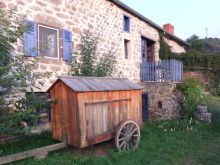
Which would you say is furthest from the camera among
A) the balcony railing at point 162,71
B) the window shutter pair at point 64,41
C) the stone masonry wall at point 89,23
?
the balcony railing at point 162,71

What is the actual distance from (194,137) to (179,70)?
214 inches

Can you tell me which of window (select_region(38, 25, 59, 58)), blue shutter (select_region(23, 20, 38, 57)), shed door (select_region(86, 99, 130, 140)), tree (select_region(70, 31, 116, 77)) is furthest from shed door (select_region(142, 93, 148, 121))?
blue shutter (select_region(23, 20, 38, 57))

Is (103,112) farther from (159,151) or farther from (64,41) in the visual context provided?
(64,41)

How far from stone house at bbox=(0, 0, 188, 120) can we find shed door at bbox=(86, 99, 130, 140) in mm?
1969

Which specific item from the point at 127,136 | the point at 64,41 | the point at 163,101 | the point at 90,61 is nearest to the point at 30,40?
the point at 64,41

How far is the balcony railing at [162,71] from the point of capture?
43.5ft

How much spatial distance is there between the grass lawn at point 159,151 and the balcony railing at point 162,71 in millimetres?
3877

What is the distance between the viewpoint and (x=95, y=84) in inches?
269

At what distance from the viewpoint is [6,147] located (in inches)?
263

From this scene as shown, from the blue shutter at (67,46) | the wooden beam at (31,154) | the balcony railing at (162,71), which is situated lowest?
the wooden beam at (31,154)

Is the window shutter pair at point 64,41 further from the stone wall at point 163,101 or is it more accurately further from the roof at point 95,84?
the stone wall at point 163,101

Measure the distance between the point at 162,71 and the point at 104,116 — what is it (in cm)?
732

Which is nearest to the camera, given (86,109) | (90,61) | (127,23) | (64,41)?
(86,109)

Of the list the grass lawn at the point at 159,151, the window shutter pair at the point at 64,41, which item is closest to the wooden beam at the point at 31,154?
the grass lawn at the point at 159,151
